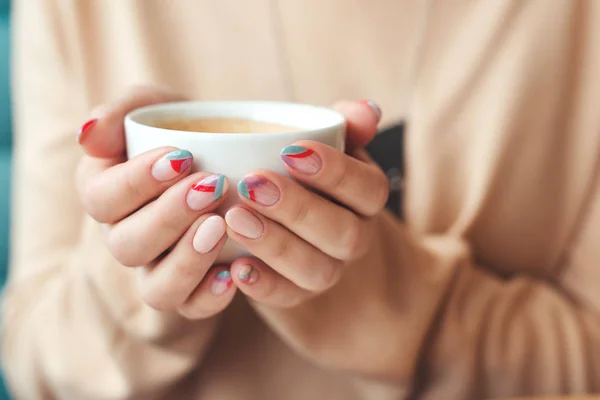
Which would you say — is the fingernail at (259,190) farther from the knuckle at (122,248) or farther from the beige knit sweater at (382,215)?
the beige knit sweater at (382,215)

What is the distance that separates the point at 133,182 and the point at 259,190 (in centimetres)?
8

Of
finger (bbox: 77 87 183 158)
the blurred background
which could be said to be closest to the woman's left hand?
finger (bbox: 77 87 183 158)

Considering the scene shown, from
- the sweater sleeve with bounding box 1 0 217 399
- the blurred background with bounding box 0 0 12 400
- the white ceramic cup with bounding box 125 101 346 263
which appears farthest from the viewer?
the blurred background with bounding box 0 0 12 400

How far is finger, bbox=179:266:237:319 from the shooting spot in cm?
37

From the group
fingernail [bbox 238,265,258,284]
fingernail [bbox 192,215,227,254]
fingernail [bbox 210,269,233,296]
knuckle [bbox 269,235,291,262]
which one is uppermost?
fingernail [bbox 192,215,227,254]

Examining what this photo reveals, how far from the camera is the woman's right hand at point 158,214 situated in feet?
1.03

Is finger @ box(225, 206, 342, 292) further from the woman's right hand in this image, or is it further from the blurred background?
the blurred background

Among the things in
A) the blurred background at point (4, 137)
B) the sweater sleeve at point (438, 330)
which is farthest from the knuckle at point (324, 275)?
the blurred background at point (4, 137)

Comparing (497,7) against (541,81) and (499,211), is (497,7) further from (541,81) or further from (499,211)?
(499,211)

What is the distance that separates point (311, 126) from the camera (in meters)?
0.39

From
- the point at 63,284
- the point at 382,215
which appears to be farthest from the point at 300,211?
the point at 63,284

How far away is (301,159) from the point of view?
310 millimetres

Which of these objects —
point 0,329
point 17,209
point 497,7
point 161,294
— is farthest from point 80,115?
point 497,7

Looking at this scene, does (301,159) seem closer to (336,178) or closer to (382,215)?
(336,178)
